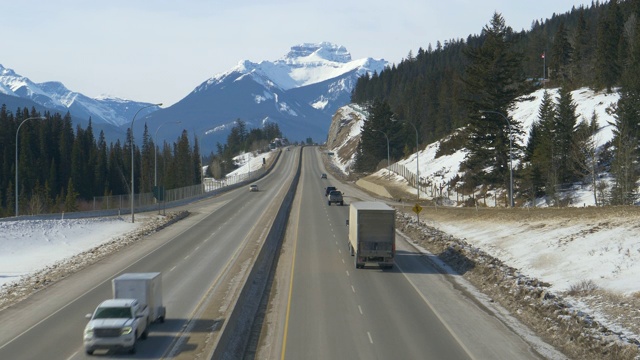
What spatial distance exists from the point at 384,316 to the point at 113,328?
11323 mm

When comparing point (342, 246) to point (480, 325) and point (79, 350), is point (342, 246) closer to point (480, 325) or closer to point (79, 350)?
point (480, 325)

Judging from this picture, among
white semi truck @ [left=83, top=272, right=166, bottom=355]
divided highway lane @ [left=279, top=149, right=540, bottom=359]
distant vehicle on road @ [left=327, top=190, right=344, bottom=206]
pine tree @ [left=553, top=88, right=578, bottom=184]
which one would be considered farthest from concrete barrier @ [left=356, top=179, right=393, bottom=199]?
white semi truck @ [left=83, top=272, right=166, bottom=355]

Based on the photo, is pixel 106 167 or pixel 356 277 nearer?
pixel 356 277

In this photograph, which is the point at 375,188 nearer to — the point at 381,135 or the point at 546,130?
the point at 546,130

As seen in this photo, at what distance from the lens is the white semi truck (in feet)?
69.6

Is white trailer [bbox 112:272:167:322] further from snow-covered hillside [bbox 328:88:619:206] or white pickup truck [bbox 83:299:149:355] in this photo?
snow-covered hillside [bbox 328:88:619:206]

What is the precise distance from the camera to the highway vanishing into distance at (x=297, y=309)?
22.8 metres

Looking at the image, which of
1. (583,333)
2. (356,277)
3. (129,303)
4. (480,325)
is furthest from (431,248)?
(129,303)

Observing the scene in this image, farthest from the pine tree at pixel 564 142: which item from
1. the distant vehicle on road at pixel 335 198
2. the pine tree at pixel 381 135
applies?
the pine tree at pixel 381 135

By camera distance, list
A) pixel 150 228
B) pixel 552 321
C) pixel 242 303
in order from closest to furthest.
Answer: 1. pixel 552 321
2. pixel 242 303
3. pixel 150 228

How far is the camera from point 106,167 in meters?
166

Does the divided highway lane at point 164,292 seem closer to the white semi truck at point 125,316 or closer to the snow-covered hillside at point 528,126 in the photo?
the white semi truck at point 125,316

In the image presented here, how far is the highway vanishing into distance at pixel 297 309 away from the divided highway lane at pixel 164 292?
63 millimetres

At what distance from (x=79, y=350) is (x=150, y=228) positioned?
132 ft
